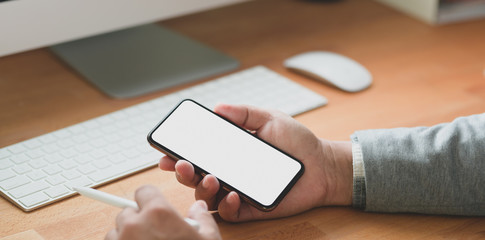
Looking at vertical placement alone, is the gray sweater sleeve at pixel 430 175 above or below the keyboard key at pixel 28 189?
above

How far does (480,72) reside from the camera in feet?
3.24

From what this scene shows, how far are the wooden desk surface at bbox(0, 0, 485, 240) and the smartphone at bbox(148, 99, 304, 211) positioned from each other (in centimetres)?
4

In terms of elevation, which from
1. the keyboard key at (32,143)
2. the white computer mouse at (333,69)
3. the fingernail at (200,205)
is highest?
the white computer mouse at (333,69)

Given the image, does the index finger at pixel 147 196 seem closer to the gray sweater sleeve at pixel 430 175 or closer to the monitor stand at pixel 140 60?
the gray sweater sleeve at pixel 430 175

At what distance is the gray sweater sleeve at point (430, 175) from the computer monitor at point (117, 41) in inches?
14.6

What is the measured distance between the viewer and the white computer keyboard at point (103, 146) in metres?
0.71

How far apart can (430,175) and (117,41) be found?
0.59m

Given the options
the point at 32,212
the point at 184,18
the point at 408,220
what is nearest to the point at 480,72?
the point at 408,220

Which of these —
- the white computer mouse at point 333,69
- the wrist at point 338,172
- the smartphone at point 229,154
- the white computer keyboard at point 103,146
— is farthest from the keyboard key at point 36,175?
the white computer mouse at point 333,69

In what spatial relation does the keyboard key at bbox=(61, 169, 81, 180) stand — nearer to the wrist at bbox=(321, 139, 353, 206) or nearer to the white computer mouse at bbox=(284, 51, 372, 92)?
the wrist at bbox=(321, 139, 353, 206)

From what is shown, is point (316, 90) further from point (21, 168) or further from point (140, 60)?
point (21, 168)

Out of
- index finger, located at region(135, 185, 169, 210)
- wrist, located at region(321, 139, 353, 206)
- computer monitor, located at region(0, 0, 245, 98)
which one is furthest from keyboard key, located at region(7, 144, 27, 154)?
wrist, located at region(321, 139, 353, 206)

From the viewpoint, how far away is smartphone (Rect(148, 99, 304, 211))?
0.66 meters

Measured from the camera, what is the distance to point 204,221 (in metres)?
0.60
